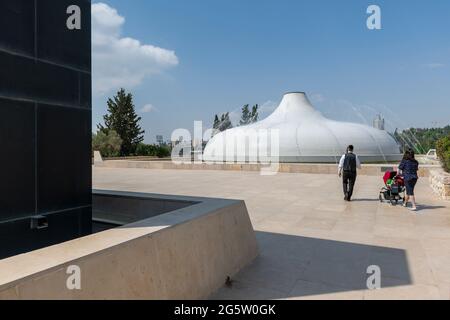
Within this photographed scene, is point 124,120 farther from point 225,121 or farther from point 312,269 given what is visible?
point 312,269

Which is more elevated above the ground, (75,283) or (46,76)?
(46,76)

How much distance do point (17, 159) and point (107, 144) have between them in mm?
50797

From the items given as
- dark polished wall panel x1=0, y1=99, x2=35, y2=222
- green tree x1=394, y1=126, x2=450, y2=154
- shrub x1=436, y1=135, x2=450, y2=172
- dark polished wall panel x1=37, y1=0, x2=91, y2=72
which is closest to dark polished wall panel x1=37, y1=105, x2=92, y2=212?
dark polished wall panel x1=0, y1=99, x2=35, y2=222

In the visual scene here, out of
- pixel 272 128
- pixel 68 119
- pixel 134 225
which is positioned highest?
pixel 272 128

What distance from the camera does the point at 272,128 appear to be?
44.7 m

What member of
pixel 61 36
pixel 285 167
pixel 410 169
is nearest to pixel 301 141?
pixel 285 167

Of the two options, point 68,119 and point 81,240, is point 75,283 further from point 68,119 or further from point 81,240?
point 68,119

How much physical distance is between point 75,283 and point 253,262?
9.72 ft

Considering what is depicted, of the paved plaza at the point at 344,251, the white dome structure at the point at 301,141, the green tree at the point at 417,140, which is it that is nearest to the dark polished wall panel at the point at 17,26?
the paved plaza at the point at 344,251

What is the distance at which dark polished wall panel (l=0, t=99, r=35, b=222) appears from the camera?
4383mm

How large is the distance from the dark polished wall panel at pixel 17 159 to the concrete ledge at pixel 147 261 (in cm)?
208

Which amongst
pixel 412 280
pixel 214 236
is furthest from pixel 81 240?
pixel 412 280

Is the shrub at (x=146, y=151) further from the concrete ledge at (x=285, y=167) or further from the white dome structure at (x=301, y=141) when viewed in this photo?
the concrete ledge at (x=285, y=167)

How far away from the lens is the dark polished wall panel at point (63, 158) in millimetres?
5016
